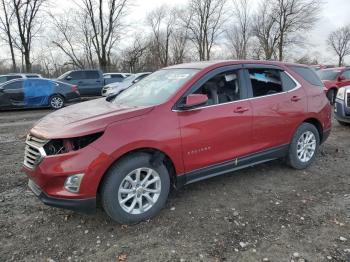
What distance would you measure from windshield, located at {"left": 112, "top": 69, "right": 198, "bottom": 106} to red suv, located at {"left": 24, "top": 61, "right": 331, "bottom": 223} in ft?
0.07

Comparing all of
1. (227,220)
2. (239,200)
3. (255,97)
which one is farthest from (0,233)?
(255,97)

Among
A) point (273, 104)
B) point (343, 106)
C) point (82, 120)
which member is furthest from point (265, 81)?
point (343, 106)

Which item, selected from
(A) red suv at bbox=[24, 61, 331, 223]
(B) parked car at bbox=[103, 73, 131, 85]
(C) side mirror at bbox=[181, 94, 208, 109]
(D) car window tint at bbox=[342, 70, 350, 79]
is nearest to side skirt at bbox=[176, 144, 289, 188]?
(A) red suv at bbox=[24, 61, 331, 223]

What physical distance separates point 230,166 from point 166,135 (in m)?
1.11

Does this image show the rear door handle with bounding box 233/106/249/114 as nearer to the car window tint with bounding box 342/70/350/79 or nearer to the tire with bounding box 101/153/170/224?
the tire with bounding box 101/153/170/224

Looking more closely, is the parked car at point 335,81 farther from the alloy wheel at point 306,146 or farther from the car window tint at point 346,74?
the alloy wheel at point 306,146

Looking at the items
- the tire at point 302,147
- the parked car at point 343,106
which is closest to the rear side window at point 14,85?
the parked car at point 343,106

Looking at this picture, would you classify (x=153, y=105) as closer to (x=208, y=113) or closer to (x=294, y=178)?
(x=208, y=113)

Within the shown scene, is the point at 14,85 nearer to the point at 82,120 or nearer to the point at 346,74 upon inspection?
the point at 82,120

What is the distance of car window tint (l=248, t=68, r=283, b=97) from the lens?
179 inches

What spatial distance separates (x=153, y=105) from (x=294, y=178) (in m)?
2.54

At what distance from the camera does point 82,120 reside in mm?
3469

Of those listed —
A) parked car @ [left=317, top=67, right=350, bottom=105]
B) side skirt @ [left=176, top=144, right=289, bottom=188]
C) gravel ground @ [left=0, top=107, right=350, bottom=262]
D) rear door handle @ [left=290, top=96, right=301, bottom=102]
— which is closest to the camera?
gravel ground @ [left=0, top=107, right=350, bottom=262]

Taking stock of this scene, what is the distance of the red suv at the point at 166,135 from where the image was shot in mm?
3234
